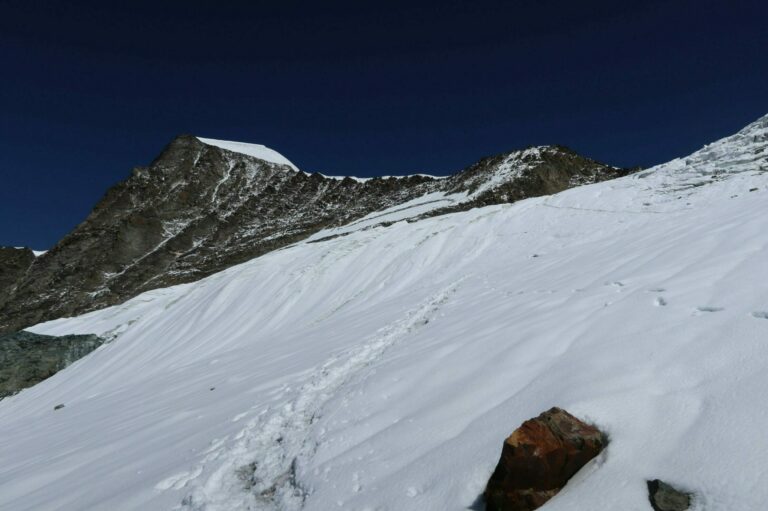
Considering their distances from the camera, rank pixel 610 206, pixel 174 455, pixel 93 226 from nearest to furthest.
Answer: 1. pixel 174 455
2. pixel 610 206
3. pixel 93 226

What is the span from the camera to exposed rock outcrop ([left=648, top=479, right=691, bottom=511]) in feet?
8.07

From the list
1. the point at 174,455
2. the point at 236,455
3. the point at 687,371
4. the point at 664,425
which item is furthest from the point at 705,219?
the point at 174,455

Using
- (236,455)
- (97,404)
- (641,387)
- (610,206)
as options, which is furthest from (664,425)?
(610,206)

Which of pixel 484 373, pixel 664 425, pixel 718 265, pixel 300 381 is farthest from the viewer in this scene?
pixel 300 381

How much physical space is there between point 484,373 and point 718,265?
390cm

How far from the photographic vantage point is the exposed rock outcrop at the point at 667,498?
8.07ft

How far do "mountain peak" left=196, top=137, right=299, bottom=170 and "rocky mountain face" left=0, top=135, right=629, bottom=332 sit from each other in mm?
1367

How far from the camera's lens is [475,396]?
4594 mm

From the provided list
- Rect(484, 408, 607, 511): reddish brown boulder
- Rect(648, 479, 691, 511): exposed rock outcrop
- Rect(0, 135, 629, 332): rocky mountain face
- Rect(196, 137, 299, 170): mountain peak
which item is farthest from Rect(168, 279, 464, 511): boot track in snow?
Rect(196, 137, 299, 170): mountain peak

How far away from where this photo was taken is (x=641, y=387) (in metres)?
3.61

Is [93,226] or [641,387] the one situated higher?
[93,226]

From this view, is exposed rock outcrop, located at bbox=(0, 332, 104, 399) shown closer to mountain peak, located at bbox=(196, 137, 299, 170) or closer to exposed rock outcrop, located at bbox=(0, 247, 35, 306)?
exposed rock outcrop, located at bbox=(0, 247, 35, 306)

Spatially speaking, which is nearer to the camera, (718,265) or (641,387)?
(641,387)

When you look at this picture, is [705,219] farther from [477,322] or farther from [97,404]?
[97,404]
